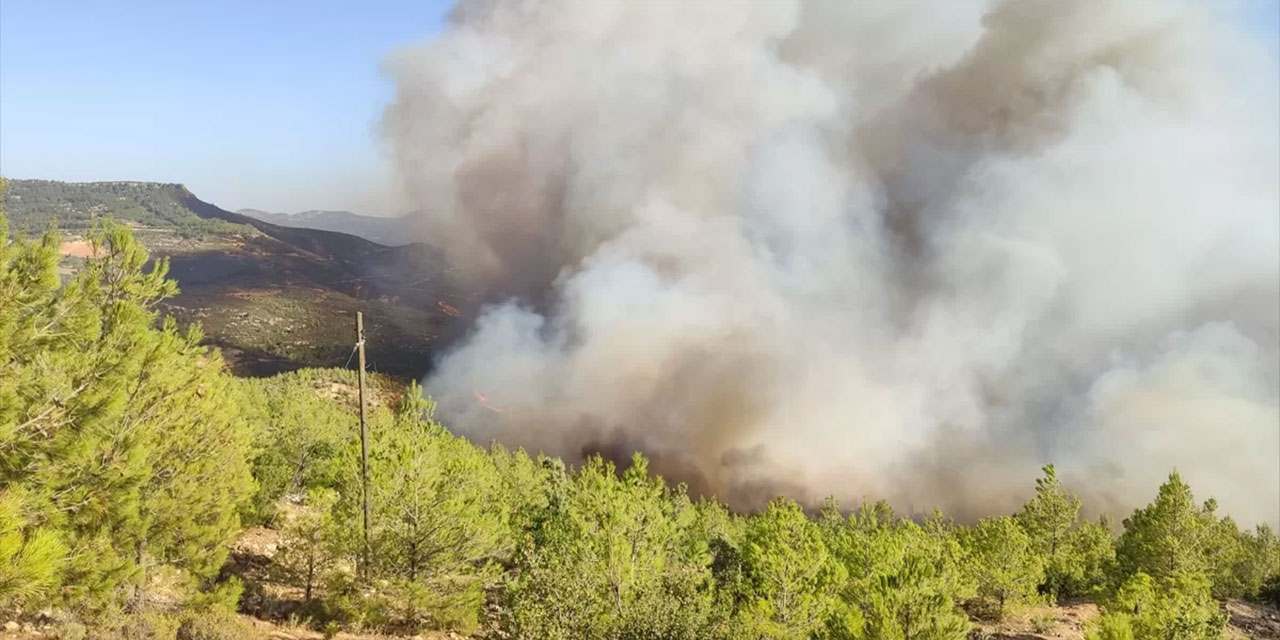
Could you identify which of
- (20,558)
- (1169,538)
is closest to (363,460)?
(20,558)

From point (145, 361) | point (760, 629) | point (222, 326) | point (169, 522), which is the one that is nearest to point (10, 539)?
point (145, 361)

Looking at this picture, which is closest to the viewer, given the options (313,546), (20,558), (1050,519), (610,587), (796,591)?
(20,558)

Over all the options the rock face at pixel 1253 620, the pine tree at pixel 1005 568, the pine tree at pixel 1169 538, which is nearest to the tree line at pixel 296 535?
the pine tree at pixel 1005 568

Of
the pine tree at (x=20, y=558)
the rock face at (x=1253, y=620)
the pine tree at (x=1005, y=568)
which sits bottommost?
the rock face at (x=1253, y=620)

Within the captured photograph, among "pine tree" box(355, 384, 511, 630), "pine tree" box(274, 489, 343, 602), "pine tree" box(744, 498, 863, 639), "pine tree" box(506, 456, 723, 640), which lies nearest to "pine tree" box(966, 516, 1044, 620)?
"pine tree" box(744, 498, 863, 639)

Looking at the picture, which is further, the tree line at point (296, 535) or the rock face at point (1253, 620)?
the rock face at point (1253, 620)

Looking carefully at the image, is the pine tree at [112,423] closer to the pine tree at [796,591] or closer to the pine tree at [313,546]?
the pine tree at [313,546]

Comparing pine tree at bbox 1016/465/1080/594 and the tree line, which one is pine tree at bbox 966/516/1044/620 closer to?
the tree line

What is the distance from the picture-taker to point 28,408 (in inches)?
335

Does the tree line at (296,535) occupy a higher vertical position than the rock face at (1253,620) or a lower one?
higher

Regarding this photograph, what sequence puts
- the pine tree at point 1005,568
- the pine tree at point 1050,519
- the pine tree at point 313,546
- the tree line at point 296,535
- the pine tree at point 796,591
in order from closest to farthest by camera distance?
1. the tree line at point 296,535
2. the pine tree at point 796,591
3. the pine tree at point 313,546
4. the pine tree at point 1005,568
5. the pine tree at point 1050,519

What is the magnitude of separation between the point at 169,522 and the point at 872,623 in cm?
1542

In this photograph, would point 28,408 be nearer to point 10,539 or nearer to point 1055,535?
→ point 10,539

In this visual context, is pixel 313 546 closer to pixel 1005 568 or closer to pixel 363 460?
pixel 363 460
